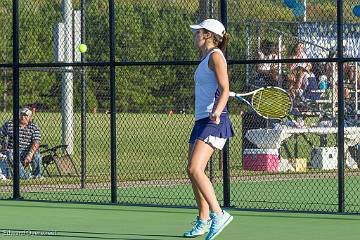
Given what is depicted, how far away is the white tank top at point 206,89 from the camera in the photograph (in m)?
10.7

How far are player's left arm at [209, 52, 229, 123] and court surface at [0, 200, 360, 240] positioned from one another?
3.91 ft

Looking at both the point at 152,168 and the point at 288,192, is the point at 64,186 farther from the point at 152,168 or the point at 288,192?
the point at 152,168

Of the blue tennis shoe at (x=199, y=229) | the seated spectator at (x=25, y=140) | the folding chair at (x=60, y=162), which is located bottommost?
the blue tennis shoe at (x=199, y=229)

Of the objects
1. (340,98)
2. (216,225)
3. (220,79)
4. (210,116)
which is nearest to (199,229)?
(216,225)

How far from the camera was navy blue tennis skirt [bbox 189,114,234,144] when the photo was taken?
34.9 ft

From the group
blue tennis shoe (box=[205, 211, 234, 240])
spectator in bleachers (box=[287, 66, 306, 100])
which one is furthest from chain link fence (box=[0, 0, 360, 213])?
blue tennis shoe (box=[205, 211, 234, 240])

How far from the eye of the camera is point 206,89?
10727 mm

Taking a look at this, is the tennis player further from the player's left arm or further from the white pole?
the white pole

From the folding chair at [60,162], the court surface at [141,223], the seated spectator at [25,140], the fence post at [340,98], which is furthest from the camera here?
the folding chair at [60,162]

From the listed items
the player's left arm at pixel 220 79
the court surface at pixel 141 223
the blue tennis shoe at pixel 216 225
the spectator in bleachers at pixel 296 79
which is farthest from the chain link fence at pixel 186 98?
the blue tennis shoe at pixel 216 225

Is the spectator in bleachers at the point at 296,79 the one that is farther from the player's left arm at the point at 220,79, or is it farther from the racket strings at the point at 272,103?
the player's left arm at the point at 220,79

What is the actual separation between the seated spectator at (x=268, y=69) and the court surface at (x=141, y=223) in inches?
203

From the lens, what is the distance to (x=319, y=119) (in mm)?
20312

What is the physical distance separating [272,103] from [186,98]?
17.4m
